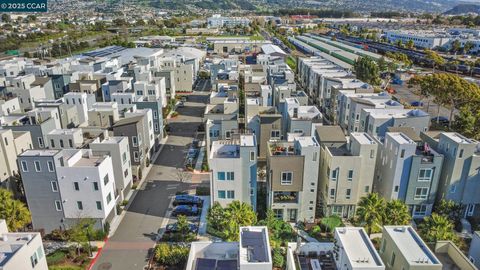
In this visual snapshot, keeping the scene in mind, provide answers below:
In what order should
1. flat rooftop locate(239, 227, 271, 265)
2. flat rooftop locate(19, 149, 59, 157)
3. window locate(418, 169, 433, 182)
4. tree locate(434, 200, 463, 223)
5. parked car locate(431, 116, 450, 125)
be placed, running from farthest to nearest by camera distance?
parked car locate(431, 116, 450, 125), window locate(418, 169, 433, 182), tree locate(434, 200, 463, 223), flat rooftop locate(19, 149, 59, 157), flat rooftop locate(239, 227, 271, 265)

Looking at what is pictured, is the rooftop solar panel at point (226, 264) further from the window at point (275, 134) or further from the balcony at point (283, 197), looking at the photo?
the window at point (275, 134)

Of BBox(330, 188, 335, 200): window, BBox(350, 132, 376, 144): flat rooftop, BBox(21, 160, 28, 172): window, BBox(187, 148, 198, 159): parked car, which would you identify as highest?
BBox(350, 132, 376, 144): flat rooftop

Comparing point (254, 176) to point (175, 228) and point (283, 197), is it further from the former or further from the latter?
point (175, 228)

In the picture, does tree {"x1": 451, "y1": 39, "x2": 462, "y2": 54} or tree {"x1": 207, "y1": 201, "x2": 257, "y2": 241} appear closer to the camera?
tree {"x1": 207, "y1": 201, "x2": 257, "y2": 241}

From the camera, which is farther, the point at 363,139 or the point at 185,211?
the point at 185,211

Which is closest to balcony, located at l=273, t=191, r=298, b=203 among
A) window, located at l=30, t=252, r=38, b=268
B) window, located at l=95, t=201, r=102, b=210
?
window, located at l=95, t=201, r=102, b=210

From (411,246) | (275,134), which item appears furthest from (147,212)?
(411,246)

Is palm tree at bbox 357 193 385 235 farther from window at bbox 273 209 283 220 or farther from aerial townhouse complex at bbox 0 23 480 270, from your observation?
window at bbox 273 209 283 220
